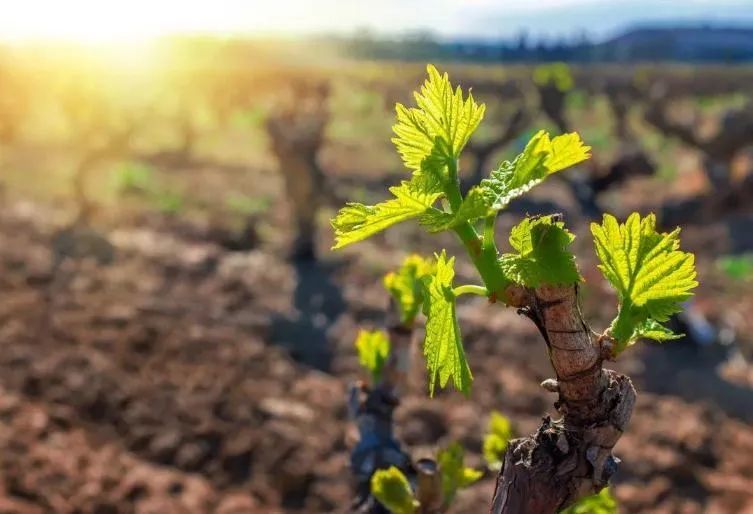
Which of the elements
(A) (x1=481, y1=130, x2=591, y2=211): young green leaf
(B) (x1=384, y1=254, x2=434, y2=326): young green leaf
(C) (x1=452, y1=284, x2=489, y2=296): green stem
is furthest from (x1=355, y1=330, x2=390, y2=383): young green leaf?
(A) (x1=481, y1=130, x2=591, y2=211): young green leaf

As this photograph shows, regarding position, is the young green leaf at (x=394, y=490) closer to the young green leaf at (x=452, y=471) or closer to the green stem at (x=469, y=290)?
the young green leaf at (x=452, y=471)

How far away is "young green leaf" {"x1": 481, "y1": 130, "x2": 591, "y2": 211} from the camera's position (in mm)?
984

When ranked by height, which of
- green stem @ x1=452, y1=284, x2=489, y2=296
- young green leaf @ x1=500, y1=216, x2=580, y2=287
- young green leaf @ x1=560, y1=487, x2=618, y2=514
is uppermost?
young green leaf @ x1=500, y1=216, x2=580, y2=287

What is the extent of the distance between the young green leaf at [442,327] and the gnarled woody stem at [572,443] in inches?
7.4

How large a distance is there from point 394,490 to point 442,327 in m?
0.77

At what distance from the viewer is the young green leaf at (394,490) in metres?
1.73

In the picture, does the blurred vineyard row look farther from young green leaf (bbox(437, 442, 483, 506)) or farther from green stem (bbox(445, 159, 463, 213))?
green stem (bbox(445, 159, 463, 213))

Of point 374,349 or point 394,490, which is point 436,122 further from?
point 374,349

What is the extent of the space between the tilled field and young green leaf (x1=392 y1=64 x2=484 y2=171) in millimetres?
2238

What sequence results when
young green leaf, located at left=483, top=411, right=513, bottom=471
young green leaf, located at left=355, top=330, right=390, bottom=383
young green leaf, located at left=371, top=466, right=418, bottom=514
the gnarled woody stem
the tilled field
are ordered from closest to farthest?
the gnarled woody stem → young green leaf, located at left=371, top=466, right=418, bottom=514 → young green leaf, located at left=483, top=411, right=513, bottom=471 → young green leaf, located at left=355, top=330, right=390, bottom=383 → the tilled field

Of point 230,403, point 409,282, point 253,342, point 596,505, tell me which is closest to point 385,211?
point 409,282

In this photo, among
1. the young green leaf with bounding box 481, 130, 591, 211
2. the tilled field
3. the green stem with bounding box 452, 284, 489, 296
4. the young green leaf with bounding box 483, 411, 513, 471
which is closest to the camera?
the young green leaf with bounding box 481, 130, 591, 211

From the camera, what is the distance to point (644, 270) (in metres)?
1.13

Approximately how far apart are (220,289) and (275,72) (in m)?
23.8
